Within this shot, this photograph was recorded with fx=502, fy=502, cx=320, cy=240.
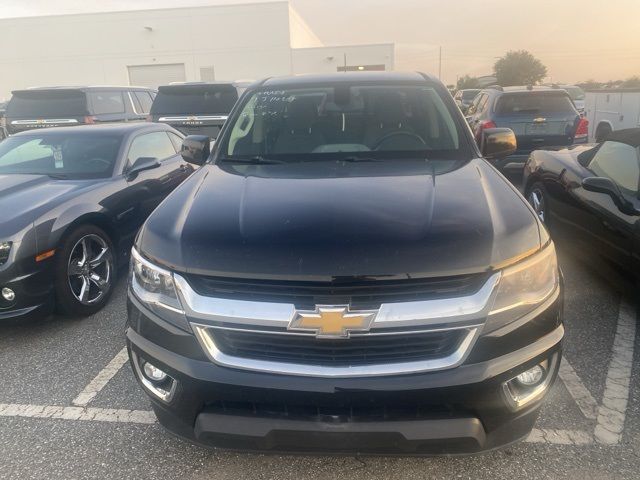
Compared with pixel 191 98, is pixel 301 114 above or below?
above

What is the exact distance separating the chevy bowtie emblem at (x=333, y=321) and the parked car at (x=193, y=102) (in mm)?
8924

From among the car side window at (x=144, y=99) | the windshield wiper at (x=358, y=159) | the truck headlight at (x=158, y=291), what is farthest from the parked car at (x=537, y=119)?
the car side window at (x=144, y=99)

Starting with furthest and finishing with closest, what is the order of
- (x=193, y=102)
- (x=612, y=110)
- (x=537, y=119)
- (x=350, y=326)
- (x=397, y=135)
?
1. (x=612, y=110)
2. (x=193, y=102)
3. (x=537, y=119)
4. (x=397, y=135)
5. (x=350, y=326)

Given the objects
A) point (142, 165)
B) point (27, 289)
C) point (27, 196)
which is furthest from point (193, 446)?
point (142, 165)

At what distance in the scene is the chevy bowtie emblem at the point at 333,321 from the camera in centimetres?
184

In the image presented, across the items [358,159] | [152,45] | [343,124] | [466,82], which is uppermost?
[152,45]

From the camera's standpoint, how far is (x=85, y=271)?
4152 mm

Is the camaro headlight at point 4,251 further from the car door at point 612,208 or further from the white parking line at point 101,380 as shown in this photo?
the car door at point 612,208

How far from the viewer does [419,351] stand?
188cm

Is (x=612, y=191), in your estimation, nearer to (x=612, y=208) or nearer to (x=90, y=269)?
(x=612, y=208)

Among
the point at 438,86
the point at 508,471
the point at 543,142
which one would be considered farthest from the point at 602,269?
the point at 543,142

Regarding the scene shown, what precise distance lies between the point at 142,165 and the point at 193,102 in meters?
5.84

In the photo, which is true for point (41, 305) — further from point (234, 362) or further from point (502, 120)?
point (502, 120)

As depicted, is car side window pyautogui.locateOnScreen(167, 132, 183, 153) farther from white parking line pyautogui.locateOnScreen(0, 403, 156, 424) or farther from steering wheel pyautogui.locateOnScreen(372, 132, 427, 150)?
white parking line pyautogui.locateOnScreen(0, 403, 156, 424)
